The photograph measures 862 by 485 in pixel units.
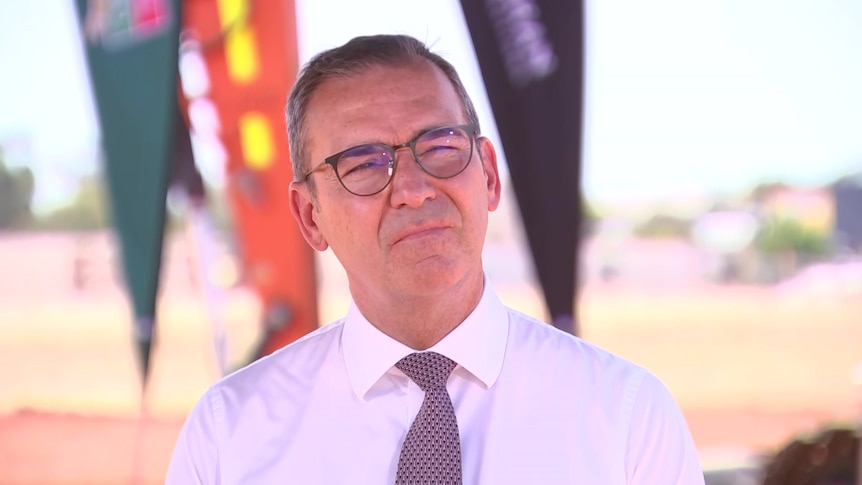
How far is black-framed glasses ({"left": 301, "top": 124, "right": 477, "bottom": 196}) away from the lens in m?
1.25

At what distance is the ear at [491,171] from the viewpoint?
1.40 metres

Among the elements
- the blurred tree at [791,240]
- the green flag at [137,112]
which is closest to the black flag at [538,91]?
the green flag at [137,112]

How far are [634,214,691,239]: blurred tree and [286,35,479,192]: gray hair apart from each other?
3590mm

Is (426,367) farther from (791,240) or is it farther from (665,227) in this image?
(791,240)

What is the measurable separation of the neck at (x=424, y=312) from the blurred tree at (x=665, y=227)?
365 cm

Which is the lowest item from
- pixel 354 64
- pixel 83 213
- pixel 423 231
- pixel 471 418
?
pixel 471 418

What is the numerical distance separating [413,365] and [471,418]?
126 mm

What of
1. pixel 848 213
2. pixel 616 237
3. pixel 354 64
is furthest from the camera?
pixel 616 237

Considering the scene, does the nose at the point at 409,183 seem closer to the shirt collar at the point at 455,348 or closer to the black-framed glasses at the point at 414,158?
the black-framed glasses at the point at 414,158

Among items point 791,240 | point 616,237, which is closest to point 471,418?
point 616,237

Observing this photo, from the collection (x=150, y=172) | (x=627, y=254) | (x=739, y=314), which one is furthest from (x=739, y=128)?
(x=150, y=172)

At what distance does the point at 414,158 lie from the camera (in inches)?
49.3

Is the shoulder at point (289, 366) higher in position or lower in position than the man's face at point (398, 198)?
lower

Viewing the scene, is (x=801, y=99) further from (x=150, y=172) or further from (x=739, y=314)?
(x=150, y=172)
